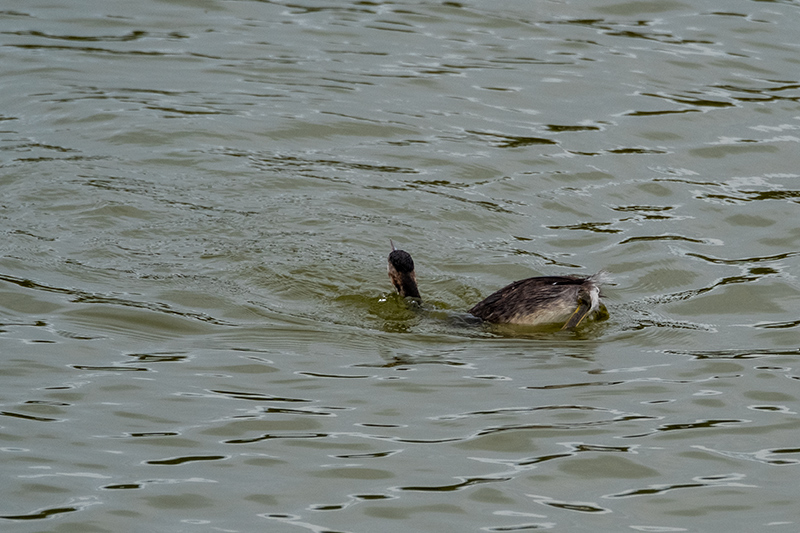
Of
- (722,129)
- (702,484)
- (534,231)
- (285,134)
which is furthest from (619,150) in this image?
(702,484)

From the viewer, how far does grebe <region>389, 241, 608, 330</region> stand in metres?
8.71

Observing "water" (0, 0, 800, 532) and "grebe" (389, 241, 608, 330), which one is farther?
"grebe" (389, 241, 608, 330)

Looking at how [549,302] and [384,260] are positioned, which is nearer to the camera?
[549,302]

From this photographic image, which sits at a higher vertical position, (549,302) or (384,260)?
(549,302)

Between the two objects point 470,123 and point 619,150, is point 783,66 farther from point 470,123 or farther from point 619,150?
point 470,123

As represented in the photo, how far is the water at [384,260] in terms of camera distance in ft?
21.2

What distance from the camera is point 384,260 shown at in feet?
35.3

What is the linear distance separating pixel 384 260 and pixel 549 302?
2432 mm

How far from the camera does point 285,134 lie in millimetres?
13445

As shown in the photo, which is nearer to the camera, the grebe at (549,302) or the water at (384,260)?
the water at (384,260)

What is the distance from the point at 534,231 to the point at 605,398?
3.95 m

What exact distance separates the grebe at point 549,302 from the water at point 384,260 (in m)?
0.19

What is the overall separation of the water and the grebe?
0.19 meters

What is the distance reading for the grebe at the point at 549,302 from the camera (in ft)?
28.6
